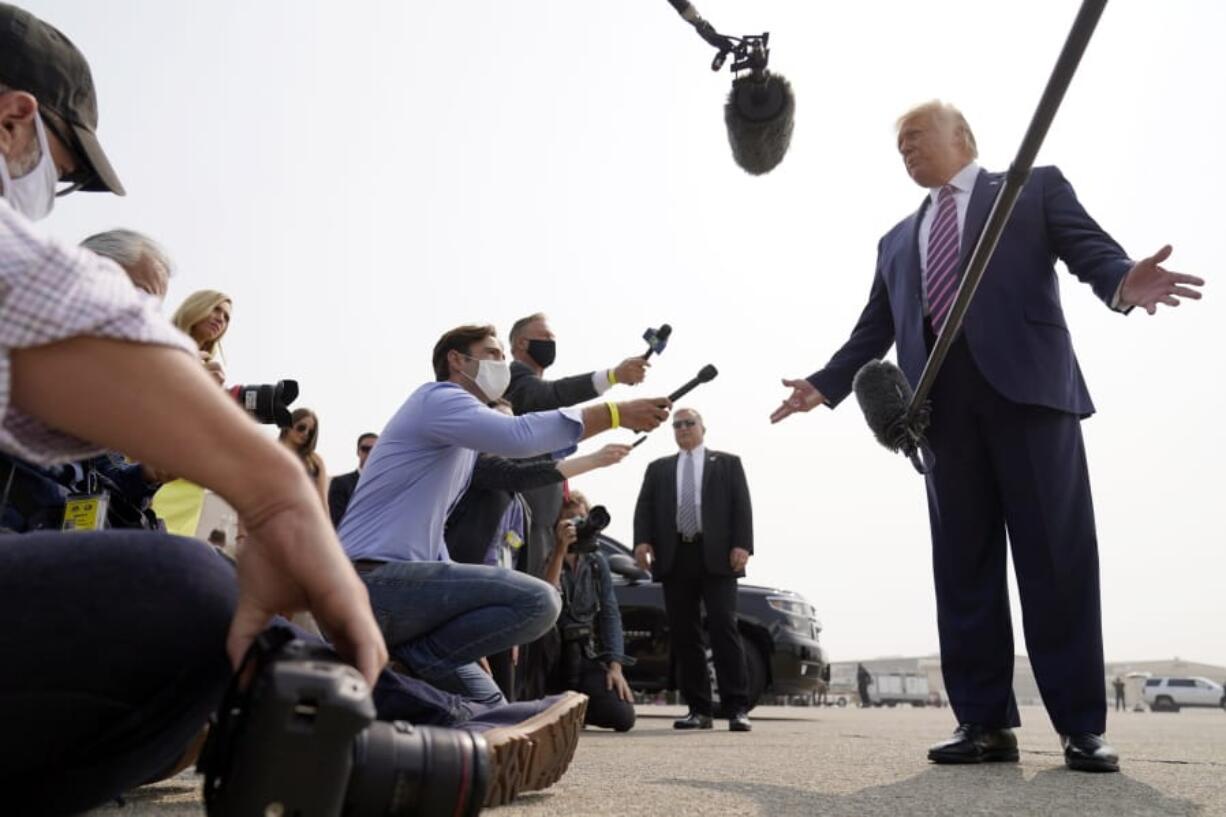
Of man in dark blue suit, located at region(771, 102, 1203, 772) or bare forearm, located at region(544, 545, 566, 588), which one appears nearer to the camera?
man in dark blue suit, located at region(771, 102, 1203, 772)

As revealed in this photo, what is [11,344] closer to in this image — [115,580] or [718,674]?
[115,580]

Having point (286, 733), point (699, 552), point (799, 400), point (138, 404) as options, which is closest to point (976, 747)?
point (799, 400)

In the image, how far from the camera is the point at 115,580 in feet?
3.49

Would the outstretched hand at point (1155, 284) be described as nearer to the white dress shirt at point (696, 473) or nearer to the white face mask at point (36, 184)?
the white face mask at point (36, 184)

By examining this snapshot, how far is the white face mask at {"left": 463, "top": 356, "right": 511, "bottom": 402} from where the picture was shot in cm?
412

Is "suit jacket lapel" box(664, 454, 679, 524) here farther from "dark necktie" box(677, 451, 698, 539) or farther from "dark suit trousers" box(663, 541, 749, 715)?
"dark suit trousers" box(663, 541, 749, 715)

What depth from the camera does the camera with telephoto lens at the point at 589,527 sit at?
5730mm

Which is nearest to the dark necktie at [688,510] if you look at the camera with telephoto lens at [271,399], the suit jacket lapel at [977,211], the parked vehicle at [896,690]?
the suit jacket lapel at [977,211]

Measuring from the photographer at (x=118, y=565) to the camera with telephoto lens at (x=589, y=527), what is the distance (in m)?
4.56

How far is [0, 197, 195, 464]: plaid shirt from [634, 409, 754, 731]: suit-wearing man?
6.46 meters

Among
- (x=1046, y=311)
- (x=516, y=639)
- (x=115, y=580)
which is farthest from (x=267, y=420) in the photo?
(x=1046, y=311)

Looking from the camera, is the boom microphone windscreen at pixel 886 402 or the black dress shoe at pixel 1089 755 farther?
the boom microphone windscreen at pixel 886 402

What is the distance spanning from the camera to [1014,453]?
12.7 ft

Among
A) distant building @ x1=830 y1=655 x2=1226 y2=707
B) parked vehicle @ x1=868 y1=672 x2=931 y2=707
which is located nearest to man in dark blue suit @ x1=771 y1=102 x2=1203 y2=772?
parked vehicle @ x1=868 y1=672 x2=931 y2=707
